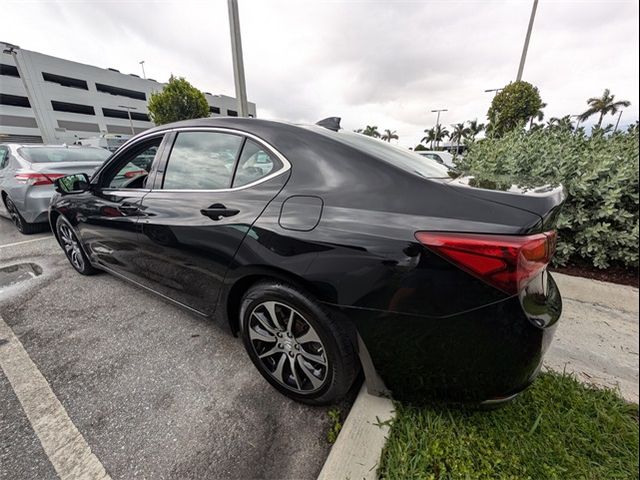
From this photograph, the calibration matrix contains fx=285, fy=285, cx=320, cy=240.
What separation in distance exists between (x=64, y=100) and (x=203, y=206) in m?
51.7

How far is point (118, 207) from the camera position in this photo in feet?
7.77

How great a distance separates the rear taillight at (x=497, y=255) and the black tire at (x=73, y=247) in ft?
12.1

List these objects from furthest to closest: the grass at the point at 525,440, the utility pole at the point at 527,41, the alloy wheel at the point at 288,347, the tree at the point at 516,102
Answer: the tree at the point at 516,102
the utility pole at the point at 527,41
the alloy wheel at the point at 288,347
the grass at the point at 525,440

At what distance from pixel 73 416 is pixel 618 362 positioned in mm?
3447

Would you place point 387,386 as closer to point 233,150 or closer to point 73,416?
point 233,150

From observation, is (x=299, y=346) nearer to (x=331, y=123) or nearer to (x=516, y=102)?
(x=331, y=123)

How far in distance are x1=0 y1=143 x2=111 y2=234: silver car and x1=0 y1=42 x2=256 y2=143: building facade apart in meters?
30.5

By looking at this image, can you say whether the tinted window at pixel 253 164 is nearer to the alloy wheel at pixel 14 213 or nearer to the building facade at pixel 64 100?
the alloy wheel at pixel 14 213

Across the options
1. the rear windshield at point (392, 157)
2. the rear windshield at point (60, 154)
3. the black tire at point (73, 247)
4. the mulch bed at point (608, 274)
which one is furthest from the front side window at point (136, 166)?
the mulch bed at point (608, 274)

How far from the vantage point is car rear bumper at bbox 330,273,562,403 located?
3.69ft

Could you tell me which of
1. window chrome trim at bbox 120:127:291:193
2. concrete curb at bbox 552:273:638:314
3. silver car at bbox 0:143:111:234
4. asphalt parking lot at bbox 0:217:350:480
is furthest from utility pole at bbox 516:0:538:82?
silver car at bbox 0:143:111:234

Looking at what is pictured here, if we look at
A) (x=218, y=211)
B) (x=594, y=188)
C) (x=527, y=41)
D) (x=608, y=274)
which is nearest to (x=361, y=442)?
(x=218, y=211)

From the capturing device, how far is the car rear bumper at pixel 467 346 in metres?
1.12

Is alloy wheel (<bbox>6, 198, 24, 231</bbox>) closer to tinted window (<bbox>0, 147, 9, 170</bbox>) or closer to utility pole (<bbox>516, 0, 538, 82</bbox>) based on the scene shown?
tinted window (<bbox>0, 147, 9, 170</bbox>)
